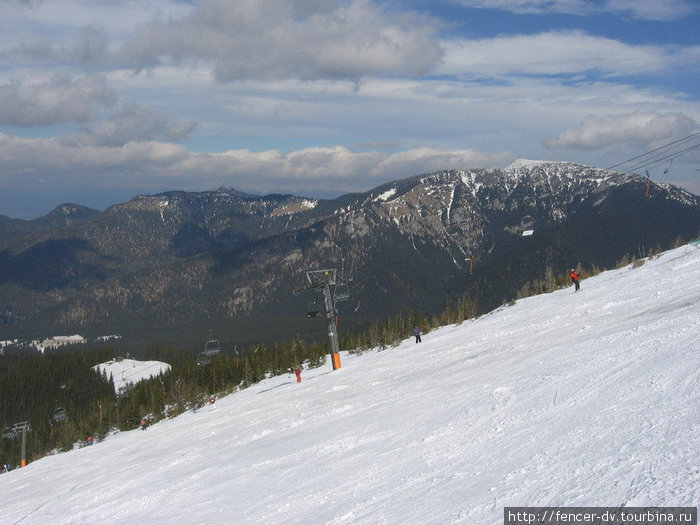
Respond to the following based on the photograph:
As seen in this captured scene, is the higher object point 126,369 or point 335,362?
point 335,362

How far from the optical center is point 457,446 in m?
12.2

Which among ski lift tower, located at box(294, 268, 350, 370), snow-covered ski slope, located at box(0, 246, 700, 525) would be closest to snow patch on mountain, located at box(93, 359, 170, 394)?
ski lift tower, located at box(294, 268, 350, 370)

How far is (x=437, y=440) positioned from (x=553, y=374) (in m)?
4.46

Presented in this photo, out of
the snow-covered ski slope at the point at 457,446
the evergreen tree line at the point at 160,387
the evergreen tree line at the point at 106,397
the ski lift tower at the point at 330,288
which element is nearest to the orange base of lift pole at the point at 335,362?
the ski lift tower at the point at 330,288

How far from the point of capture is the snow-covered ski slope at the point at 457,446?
9062 millimetres

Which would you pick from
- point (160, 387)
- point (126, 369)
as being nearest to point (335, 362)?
point (160, 387)

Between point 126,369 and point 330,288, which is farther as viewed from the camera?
point 126,369

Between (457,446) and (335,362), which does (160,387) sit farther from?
(457,446)

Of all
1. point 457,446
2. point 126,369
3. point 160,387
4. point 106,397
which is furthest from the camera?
point 126,369

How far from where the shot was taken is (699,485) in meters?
7.51

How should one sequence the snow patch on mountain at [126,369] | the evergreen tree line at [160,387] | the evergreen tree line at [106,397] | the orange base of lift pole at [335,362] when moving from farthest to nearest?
the snow patch on mountain at [126,369]
the evergreen tree line at [106,397]
the evergreen tree line at [160,387]
the orange base of lift pole at [335,362]

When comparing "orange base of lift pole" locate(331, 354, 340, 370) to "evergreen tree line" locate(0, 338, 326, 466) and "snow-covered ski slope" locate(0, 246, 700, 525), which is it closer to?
"snow-covered ski slope" locate(0, 246, 700, 525)

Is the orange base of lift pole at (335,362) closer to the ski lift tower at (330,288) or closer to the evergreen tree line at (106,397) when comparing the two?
the ski lift tower at (330,288)

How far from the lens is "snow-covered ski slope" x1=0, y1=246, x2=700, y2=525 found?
9.06 metres
